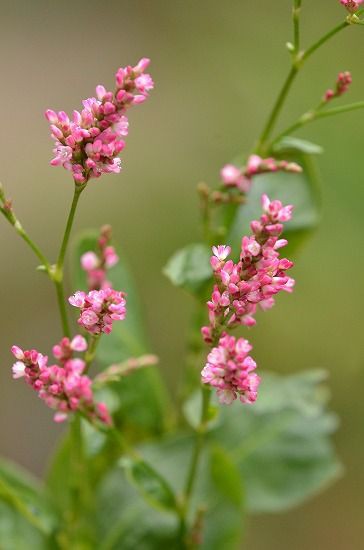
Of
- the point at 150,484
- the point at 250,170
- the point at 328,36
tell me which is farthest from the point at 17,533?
the point at 328,36

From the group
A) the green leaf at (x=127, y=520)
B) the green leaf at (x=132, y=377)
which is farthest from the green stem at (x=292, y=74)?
the green leaf at (x=127, y=520)

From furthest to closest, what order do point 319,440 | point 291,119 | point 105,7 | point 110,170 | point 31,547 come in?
point 105,7
point 291,119
point 319,440
point 31,547
point 110,170

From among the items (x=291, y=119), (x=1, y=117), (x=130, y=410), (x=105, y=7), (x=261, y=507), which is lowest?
(x=261, y=507)

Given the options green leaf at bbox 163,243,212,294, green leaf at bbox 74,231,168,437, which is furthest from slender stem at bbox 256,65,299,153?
Result: green leaf at bbox 74,231,168,437

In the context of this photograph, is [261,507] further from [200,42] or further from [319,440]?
[200,42]

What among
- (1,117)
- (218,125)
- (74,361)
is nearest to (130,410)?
(74,361)

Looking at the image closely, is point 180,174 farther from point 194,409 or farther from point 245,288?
point 245,288
